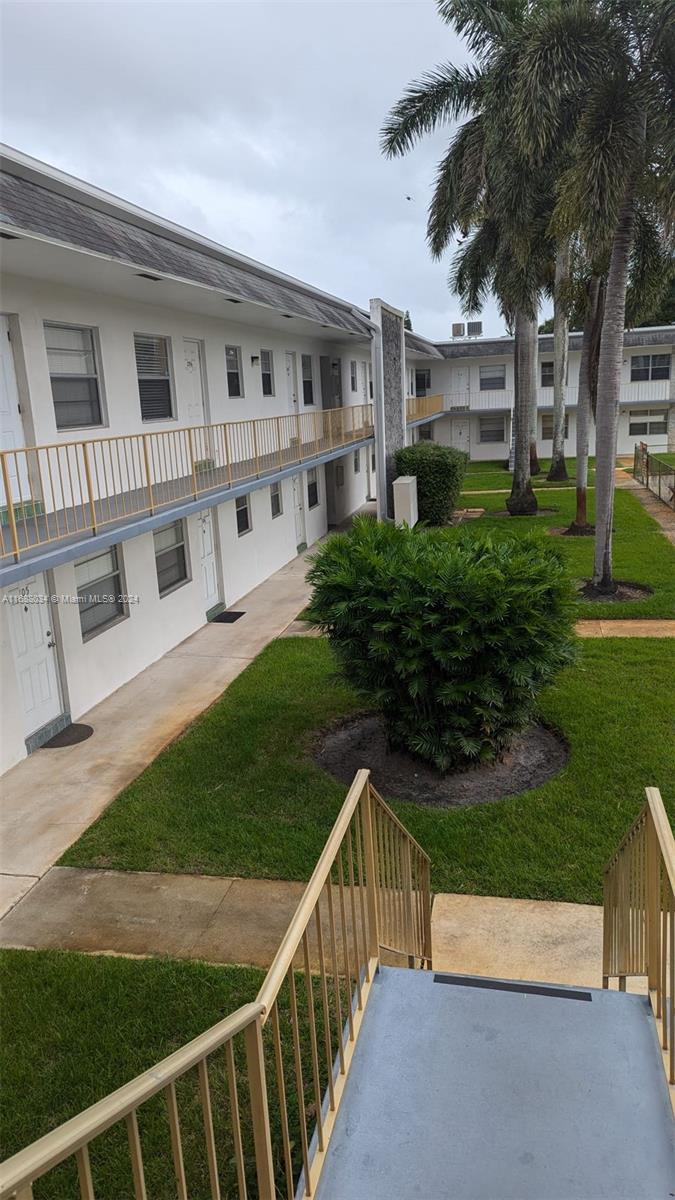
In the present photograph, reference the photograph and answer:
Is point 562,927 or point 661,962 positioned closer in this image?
point 661,962

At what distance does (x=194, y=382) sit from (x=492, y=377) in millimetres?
27927

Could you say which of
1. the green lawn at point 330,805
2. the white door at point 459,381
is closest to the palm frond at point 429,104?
the green lawn at point 330,805

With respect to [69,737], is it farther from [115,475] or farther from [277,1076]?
[277,1076]

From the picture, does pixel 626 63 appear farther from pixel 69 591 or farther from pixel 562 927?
pixel 562 927

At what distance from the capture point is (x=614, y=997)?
12.2ft

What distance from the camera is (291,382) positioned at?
18766mm

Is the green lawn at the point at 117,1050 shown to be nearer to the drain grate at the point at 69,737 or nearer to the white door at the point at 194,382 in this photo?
→ the drain grate at the point at 69,737

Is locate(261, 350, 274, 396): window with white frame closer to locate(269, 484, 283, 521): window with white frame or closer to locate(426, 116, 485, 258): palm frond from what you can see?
locate(269, 484, 283, 521): window with white frame

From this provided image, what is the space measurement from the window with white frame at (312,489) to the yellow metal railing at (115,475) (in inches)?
127

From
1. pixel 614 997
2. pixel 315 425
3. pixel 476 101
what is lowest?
pixel 614 997

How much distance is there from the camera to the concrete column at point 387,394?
2105cm

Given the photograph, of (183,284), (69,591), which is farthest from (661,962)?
(183,284)

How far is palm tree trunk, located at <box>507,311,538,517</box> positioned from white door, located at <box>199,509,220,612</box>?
9962 mm

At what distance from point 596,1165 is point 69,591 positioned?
7841 mm
